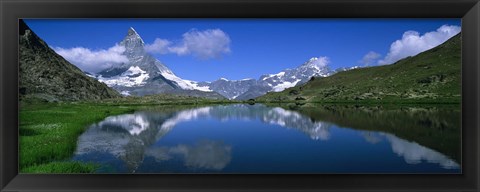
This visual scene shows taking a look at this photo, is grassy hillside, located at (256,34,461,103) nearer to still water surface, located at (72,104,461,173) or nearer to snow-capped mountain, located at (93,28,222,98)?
still water surface, located at (72,104,461,173)

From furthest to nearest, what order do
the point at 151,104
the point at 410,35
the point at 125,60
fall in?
the point at 151,104 < the point at 125,60 < the point at 410,35

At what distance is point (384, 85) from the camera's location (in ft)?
116

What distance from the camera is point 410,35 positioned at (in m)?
7.35

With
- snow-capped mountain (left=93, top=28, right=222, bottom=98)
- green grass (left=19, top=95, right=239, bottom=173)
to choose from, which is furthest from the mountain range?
green grass (left=19, top=95, right=239, bottom=173)

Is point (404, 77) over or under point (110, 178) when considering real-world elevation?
over

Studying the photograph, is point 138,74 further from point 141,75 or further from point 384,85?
point 384,85

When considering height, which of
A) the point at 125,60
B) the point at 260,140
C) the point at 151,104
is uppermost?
the point at 125,60

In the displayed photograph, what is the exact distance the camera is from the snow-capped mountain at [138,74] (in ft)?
24.8

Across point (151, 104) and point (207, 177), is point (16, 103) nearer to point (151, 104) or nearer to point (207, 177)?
point (207, 177)

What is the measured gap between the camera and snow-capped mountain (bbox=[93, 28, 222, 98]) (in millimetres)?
7547
